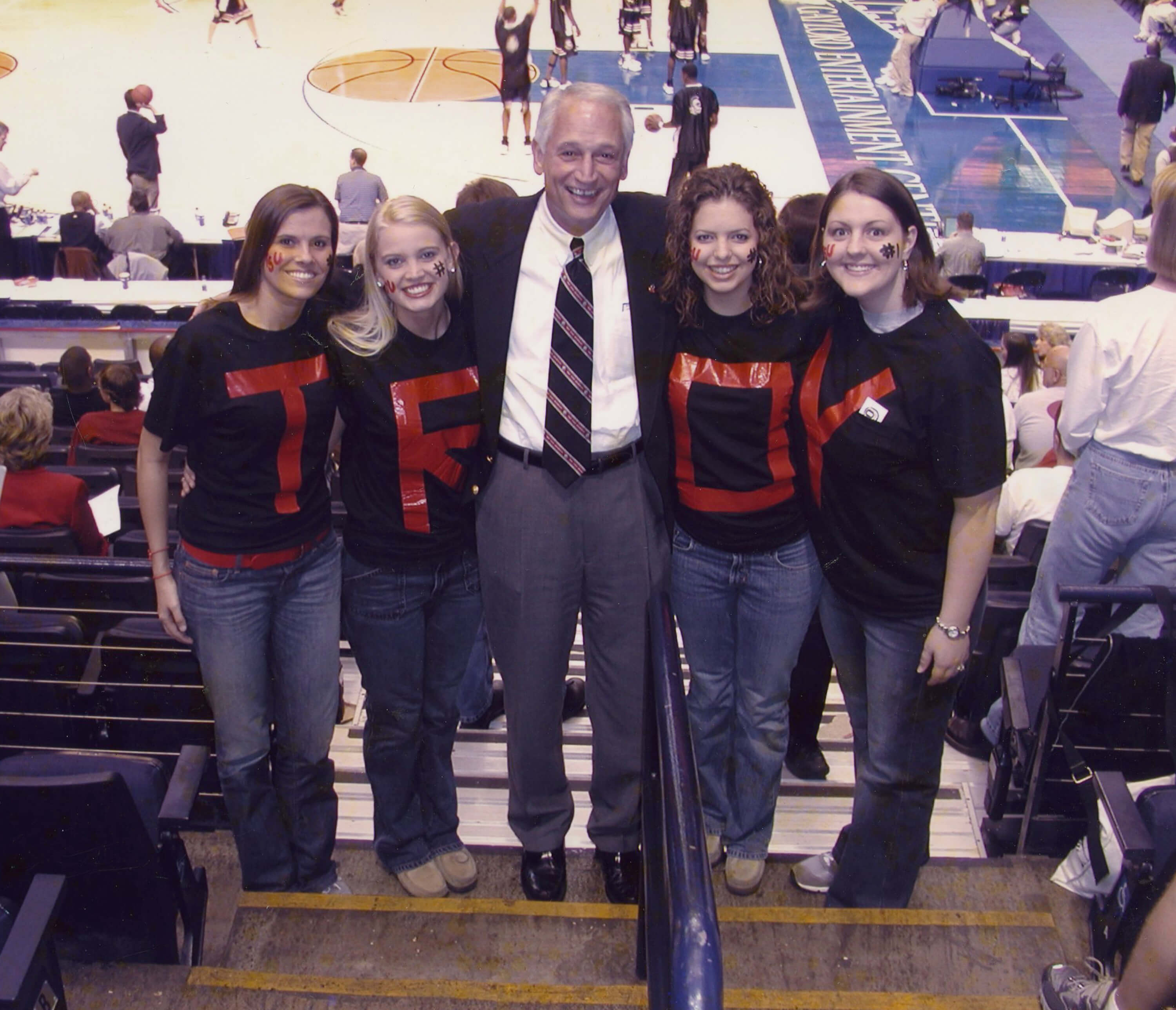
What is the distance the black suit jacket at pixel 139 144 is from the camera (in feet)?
33.4

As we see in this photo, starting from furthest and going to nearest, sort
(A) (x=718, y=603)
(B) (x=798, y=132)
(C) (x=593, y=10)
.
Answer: (C) (x=593, y=10) < (B) (x=798, y=132) < (A) (x=718, y=603)

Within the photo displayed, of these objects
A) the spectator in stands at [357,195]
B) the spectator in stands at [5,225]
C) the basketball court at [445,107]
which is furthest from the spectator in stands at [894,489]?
the basketball court at [445,107]

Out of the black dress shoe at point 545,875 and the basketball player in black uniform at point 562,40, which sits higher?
the basketball player in black uniform at point 562,40

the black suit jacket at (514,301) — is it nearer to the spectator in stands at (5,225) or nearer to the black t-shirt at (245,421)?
the black t-shirt at (245,421)

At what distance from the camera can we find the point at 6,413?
3.31 meters

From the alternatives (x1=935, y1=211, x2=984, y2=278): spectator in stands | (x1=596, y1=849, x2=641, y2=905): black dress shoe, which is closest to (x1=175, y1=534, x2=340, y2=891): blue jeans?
(x1=596, y1=849, x2=641, y2=905): black dress shoe

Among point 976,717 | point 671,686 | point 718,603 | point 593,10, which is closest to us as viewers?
point 671,686

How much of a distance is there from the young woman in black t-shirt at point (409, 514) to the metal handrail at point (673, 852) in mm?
590

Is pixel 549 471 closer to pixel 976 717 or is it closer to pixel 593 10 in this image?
pixel 976 717

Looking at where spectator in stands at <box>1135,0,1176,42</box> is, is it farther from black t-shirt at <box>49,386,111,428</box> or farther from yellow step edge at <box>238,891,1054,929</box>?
yellow step edge at <box>238,891,1054,929</box>

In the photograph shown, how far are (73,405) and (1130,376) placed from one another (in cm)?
478

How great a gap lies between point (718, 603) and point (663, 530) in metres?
0.19

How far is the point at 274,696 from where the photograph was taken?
2.32 m

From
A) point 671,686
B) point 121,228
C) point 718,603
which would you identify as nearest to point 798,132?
point 121,228
